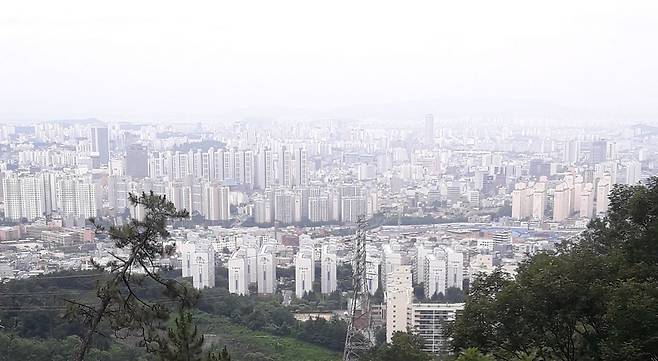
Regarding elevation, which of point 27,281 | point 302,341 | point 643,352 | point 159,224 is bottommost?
point 302,341

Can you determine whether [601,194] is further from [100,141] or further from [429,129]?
[100,141]

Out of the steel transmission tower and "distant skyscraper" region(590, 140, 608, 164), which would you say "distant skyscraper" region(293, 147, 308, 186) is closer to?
"distant skyscraper" region(590, 140, 608, 164)

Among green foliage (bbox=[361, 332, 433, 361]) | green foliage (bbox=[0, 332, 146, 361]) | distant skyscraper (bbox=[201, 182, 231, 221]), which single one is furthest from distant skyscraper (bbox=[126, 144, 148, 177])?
green foliage (bbox=[361, 332, 433, 361])

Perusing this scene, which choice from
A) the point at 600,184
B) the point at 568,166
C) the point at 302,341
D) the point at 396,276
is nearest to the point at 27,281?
the point at 302,341

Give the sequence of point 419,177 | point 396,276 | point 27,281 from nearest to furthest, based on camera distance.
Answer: point 27,281 < point 396,276 < point 419,177

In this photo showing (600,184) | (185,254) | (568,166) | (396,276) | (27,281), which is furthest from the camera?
(568,166)

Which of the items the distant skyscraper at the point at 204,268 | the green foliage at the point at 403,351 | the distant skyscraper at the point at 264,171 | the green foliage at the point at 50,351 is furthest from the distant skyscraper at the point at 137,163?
the green foliage at the point at 403,351

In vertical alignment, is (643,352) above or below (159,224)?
below

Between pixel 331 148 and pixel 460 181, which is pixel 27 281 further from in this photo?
pixel 331 148
